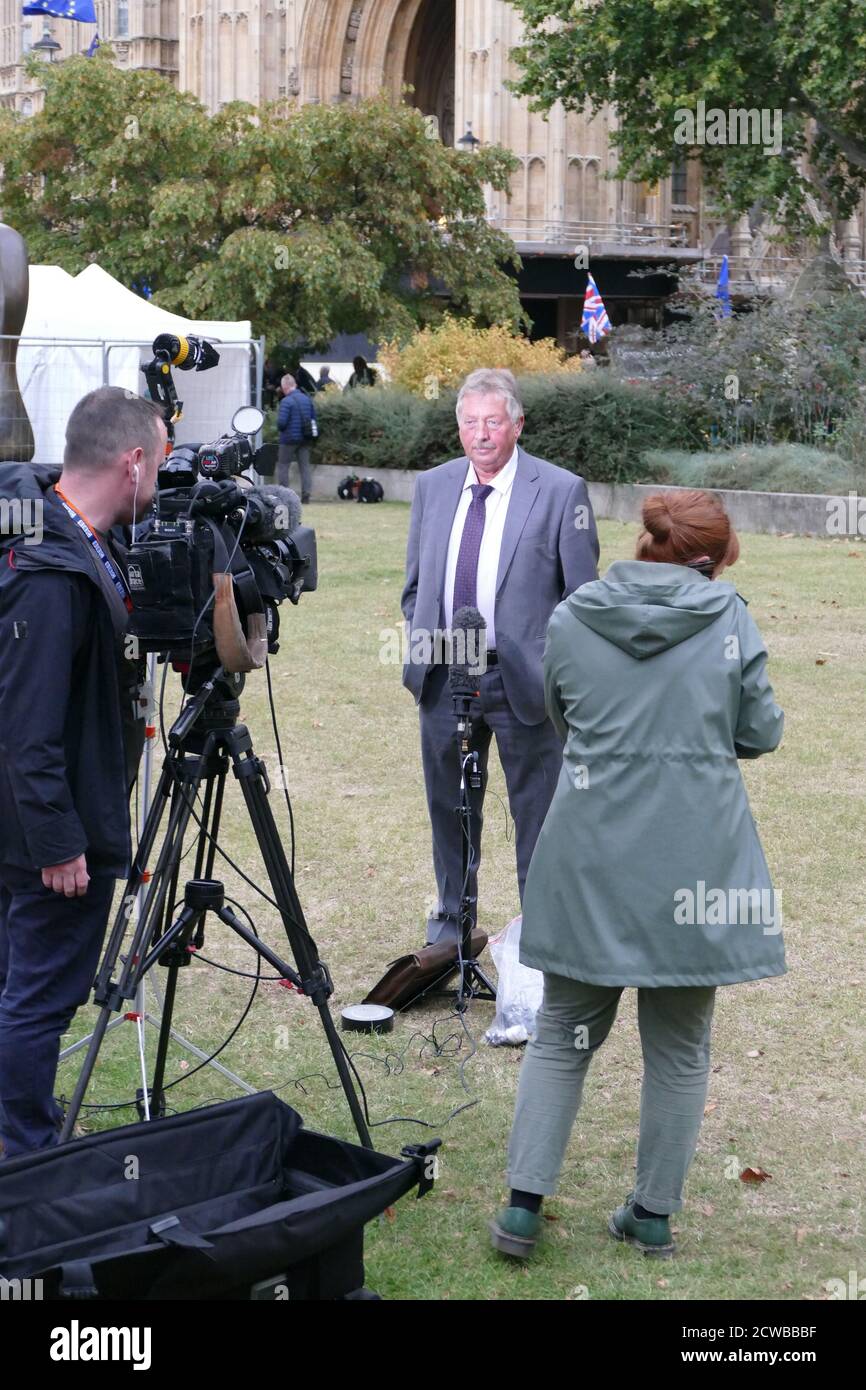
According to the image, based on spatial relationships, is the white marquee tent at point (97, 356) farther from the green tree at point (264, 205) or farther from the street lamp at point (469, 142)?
the street lamp at point (469, 142)

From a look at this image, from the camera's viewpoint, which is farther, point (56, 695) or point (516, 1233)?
point (516, 1233)

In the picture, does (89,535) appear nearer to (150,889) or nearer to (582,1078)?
(150,889)

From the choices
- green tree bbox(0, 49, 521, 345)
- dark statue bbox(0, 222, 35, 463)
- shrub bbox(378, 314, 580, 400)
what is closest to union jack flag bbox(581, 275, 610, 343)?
green tree bbox(0, 49, 521, 345)

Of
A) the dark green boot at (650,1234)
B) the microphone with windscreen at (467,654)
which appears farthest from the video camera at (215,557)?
the dark green boot at (650,1234)

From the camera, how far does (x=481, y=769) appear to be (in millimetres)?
5945

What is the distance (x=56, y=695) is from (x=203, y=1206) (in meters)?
1.26

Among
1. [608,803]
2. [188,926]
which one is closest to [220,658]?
[188,926]

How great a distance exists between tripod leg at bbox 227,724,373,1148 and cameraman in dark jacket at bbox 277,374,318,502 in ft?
71.1

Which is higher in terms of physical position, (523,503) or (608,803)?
(523,503)

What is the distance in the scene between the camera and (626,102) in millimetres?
29766

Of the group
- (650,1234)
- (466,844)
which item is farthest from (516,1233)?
(466,844)

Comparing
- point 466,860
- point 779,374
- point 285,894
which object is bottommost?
point 466,860
